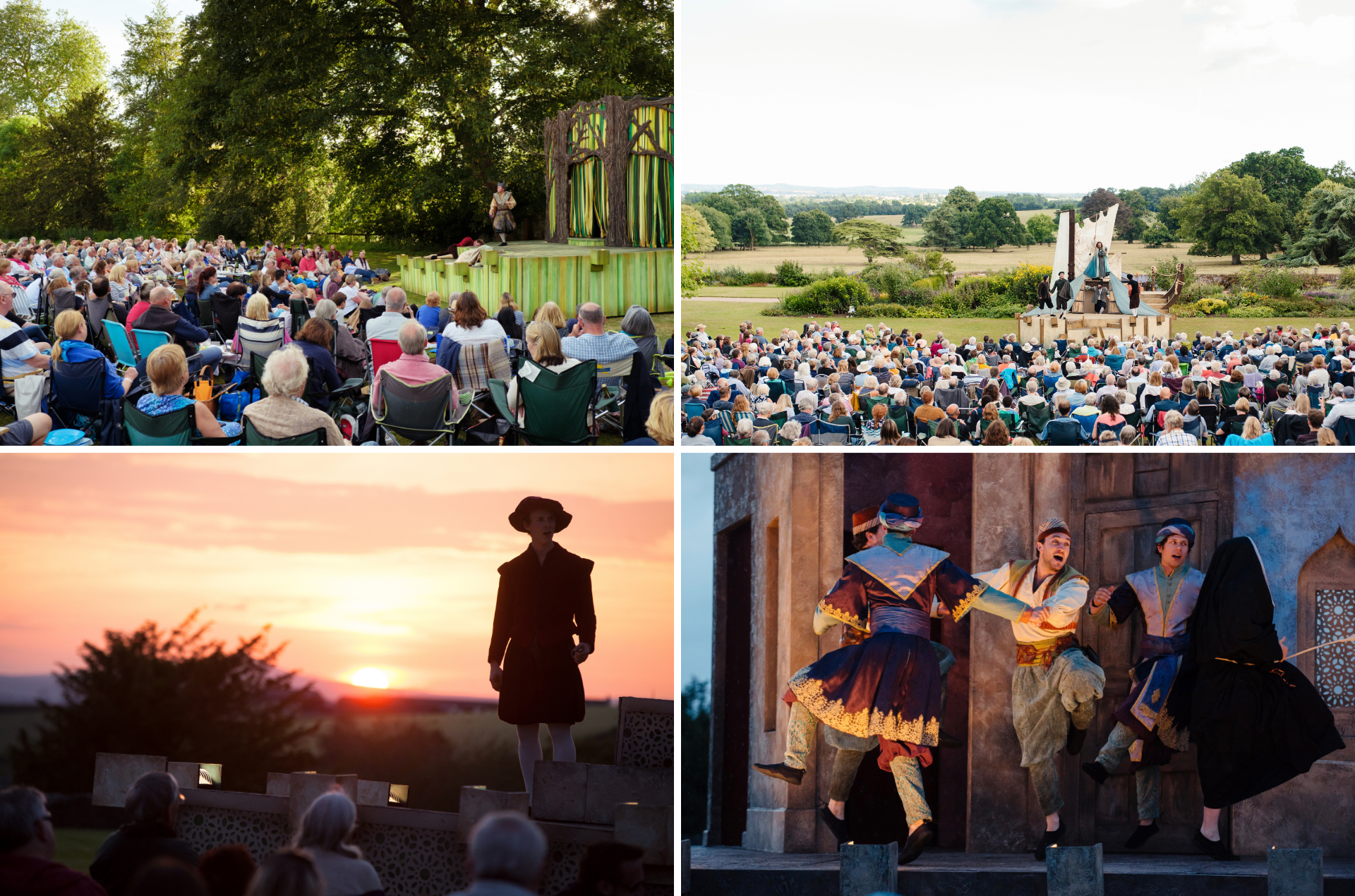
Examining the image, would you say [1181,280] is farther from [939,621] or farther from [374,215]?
[939,621]

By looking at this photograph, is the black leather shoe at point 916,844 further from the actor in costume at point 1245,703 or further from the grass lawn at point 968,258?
the grass lawn at point 968,258

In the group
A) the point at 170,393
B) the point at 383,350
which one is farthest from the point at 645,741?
the point at 383,350

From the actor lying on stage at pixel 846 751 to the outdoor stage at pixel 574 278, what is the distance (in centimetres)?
650

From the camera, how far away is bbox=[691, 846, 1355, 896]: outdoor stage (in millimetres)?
5195

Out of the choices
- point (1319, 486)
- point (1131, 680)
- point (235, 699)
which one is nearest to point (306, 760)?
point (235, 699)

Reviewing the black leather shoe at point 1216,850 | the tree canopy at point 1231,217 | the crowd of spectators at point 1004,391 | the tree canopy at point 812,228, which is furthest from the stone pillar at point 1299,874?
the tree canopy at point 1231,217

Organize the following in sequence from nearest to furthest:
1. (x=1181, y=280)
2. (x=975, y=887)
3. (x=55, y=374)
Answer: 1. (x=975, y=887)
2. (x=55, y=374)
3. (x=1181, y=280)

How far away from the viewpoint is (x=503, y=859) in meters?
3.11

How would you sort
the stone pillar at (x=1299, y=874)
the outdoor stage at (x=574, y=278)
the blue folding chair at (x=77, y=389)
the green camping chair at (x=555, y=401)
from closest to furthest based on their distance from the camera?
1. the stone pillar at (x=1299, y=874)
2. the green camping chair at (x=555, y=401)
3. the blue folding chair at (x=77, y=389)
4. the outdoor stage at (x=574, y=278)

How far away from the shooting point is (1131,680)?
5.53m

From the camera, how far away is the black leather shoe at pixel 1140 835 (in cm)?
546

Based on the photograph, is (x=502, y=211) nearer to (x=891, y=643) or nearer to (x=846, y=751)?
(x=891, y=643)

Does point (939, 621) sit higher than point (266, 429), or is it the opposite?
point (266, 429)

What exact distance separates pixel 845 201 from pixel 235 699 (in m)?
13.2
